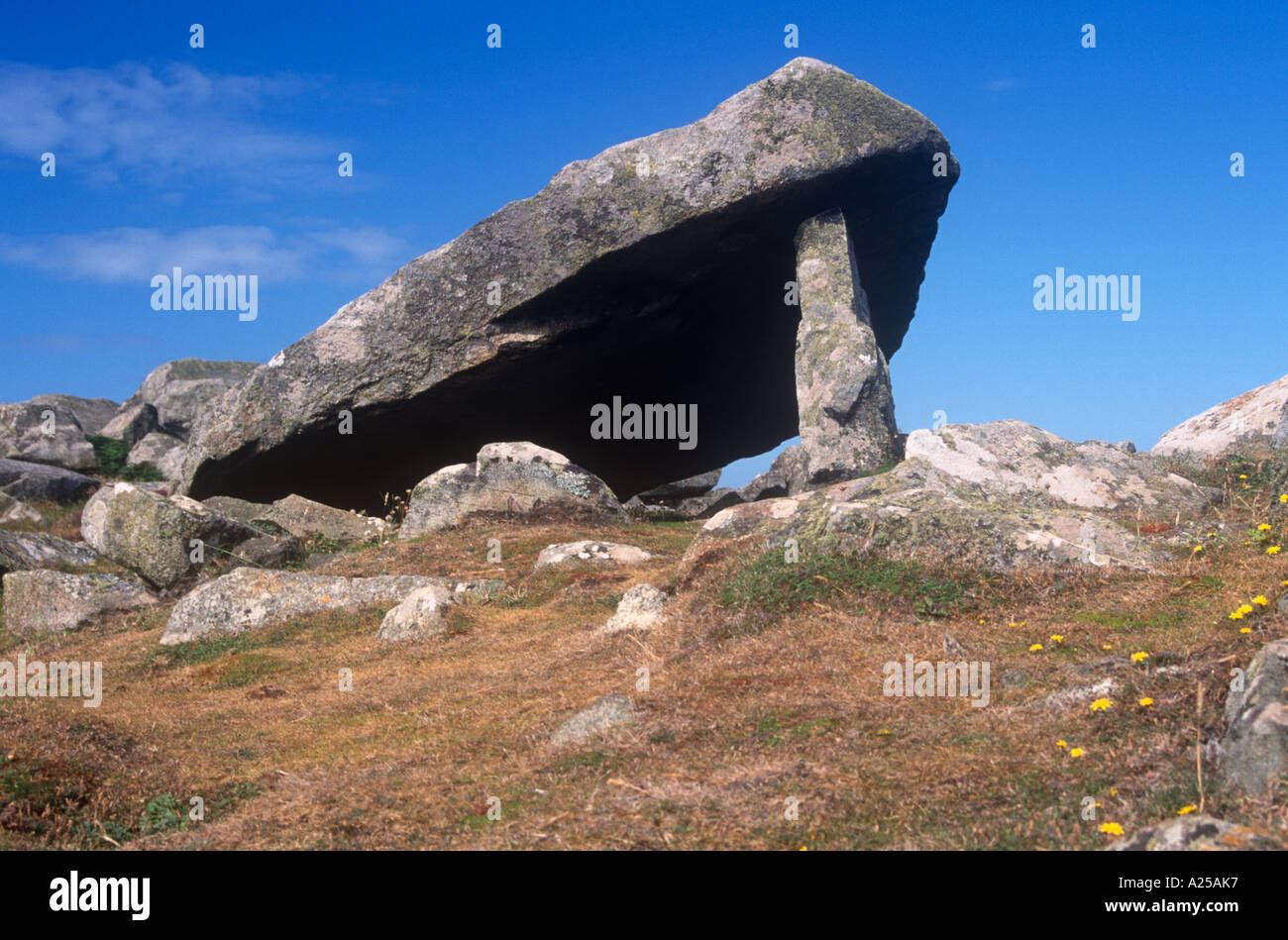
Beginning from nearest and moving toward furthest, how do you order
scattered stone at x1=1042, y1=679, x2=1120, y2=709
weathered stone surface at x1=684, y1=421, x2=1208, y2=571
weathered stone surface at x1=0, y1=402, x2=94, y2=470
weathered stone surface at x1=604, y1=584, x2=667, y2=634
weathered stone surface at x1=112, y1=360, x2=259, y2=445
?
1. scattered stone at x1=1042, y1=679, x2=1120, y2=709
2. weathered stone surface at x1=684, y1=421, x2=1208, y2=571
3. weathered stone surface at x1=604, y1=584, x2=667, y2=634
4. weathered stone surface at x1=0, y1=402, x2=94, y2=470
5. weathered stone surface at x1=112, y1=360, x2=259, y2=445

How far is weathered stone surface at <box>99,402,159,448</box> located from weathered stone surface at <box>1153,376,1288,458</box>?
31.3m

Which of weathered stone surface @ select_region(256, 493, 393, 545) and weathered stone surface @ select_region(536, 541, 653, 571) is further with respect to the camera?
weathered stone surface @ select_region(256, 493, 393, 545)

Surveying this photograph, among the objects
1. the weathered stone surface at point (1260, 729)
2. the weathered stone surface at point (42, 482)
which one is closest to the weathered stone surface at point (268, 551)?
the weathered stone surface at point (1260, 729)

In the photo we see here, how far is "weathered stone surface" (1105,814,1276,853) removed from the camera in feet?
11.8

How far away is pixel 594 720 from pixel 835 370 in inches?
414

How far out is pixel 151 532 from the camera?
15.9 metres

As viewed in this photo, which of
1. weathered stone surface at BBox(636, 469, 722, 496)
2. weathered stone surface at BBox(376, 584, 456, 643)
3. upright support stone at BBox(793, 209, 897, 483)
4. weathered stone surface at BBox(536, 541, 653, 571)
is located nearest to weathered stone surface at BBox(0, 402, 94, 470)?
weathered stone surface at BBox(636, 469, 722, 496)

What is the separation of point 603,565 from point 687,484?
12017 mm

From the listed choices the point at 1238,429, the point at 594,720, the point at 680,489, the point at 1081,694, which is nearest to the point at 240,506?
the point at 680,489

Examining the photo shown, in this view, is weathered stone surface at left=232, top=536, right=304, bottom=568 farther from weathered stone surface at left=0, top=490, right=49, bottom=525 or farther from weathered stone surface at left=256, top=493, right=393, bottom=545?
weathered stone surface at left=0, top=490, right=49, bottom=525

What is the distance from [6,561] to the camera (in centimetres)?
1964
